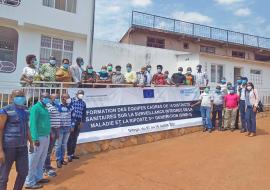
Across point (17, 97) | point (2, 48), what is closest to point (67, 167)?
point (17, 97)

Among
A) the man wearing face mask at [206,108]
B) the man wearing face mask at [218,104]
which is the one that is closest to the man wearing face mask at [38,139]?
the man wearing face mask at [206,108]

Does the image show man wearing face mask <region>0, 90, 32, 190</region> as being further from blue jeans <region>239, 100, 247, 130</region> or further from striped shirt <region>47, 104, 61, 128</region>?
blue jeans <region>239, 100, 247, 130</region>

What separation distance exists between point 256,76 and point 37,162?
64.2ft

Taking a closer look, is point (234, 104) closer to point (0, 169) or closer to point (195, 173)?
point (195, 173)

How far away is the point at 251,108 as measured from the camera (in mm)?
10266

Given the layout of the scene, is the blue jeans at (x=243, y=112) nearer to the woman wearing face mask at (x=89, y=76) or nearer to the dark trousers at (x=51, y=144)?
the woman wearing face mask at (x=89, y=76)

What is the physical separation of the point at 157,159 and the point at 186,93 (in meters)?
4.02

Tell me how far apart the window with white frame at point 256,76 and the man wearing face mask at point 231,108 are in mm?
11818

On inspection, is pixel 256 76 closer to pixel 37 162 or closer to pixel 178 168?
pixel 178 168

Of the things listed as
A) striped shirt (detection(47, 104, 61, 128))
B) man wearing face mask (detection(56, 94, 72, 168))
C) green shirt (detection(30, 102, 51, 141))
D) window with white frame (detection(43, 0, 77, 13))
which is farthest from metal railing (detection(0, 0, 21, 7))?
green shirt (detection(30, 102, 51, 141))

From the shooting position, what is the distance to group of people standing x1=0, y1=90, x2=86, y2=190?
16.3 feet

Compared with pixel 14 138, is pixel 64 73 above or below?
above

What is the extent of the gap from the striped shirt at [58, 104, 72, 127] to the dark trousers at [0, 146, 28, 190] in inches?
80.4

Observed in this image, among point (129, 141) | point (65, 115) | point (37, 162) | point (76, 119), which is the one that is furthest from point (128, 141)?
point (37, 162)
